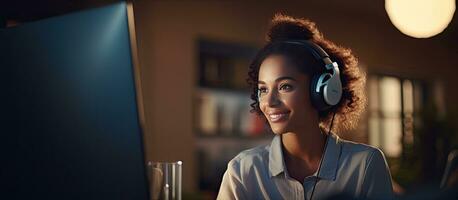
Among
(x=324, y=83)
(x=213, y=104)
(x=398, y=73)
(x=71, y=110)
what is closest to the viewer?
(x=71, y=110)

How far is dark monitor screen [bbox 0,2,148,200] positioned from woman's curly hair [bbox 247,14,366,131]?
305mm

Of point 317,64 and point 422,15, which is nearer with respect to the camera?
point 317,64

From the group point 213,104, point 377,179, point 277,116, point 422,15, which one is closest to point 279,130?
point 277,116

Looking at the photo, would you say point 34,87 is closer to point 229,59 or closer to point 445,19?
point 445,19

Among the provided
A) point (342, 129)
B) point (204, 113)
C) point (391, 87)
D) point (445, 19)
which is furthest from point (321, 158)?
point (204, 113)

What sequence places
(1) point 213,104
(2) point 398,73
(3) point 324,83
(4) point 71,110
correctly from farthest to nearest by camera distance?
(1) point 213,104 → (2) point 398,73 → (3) point 324,83 → (4) point 71,110

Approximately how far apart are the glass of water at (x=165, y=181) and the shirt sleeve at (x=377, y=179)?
0.86ft

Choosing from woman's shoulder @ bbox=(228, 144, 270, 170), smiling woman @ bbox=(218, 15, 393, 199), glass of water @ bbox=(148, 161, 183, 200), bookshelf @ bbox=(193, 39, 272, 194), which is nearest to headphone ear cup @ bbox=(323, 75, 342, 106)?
smiling woman @ bbox=(218, 15, 393, 199)

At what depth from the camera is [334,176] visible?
31.0 inches

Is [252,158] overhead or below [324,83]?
below

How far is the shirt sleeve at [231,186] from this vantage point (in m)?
0.84

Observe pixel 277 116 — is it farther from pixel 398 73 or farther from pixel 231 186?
pixel 398 73

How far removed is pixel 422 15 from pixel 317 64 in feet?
0.79

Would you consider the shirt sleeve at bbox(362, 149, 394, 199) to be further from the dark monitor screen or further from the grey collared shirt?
the dark monitor screen
